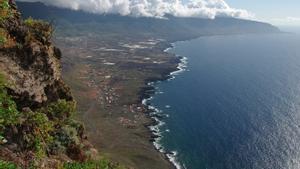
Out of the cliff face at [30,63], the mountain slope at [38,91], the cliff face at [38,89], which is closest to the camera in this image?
the mountain slope at [38,91]

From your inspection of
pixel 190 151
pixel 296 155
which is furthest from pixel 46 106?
pixel 296 155

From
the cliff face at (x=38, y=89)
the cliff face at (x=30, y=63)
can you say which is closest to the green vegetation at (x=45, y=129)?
the cliff face at (x=38, y=89)

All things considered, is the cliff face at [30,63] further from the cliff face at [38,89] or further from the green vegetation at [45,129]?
the green vegetation at [45,129]

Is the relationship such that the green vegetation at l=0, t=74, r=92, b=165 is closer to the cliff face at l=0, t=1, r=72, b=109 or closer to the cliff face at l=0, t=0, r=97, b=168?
the cliff face at l=0, t=0, r=97, b=168

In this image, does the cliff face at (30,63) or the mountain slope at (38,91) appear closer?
the mountain slope at (38,91)

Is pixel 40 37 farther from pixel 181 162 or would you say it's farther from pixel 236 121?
pixel 236 121

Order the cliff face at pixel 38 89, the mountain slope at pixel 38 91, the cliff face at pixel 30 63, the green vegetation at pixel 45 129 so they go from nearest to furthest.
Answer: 1. the green vegetation at pixel 45 129
2. the mountain slope at pixel 38 91
3. the cliff face at pixel 38 89
4. the cliff face at pixel 30 63

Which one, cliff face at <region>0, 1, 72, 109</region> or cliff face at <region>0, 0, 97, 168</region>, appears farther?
cliff face at <region>0, 1, 72, 109</region>

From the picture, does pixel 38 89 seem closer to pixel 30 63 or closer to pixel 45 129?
pixel 30 63

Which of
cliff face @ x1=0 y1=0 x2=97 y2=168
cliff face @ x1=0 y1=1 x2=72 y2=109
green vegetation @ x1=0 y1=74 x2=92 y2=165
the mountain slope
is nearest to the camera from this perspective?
green vegetation @ x1=0 y1=74 x2=92 y2=165

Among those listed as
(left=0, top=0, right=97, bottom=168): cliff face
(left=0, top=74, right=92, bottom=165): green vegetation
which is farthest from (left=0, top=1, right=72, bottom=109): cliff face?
(left=0, top=74, right=92, bottom=165): green vegetation

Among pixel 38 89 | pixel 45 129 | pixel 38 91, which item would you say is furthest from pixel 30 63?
pixel 45 129
